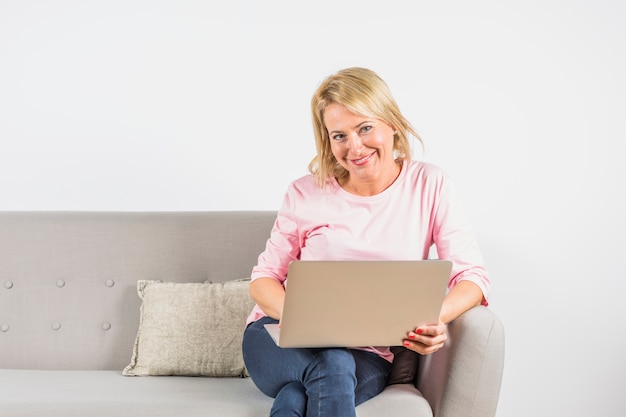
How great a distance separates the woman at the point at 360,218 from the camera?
213 centimetres

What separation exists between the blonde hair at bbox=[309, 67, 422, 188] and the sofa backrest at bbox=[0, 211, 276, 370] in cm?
51

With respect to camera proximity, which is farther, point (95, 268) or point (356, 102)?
point (95, 268)

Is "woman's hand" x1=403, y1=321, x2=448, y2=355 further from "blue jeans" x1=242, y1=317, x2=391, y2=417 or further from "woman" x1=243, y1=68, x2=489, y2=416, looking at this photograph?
"blue jeans" x1=242, y1=317, x2=391, y2=417

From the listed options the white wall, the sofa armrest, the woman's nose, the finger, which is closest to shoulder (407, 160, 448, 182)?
the woman's nose

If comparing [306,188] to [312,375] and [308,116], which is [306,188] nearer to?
[312,375]

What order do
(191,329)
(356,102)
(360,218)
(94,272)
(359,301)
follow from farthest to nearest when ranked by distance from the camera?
(94,272)
(191,329)
(360,218)
(356,102)
(359,301)

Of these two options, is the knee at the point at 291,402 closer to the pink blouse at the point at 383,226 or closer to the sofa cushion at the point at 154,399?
the sofa cushion at the point at 154,399

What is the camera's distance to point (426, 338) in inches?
77.4

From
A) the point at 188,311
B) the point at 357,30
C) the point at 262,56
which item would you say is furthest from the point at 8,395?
the point at 357,30

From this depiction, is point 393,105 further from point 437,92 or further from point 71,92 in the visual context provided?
point 71,92

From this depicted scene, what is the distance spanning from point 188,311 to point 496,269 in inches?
46.0

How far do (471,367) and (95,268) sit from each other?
1.29 metres

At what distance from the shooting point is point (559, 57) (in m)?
3.06

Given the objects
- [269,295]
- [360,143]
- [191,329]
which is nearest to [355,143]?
[360,143]
